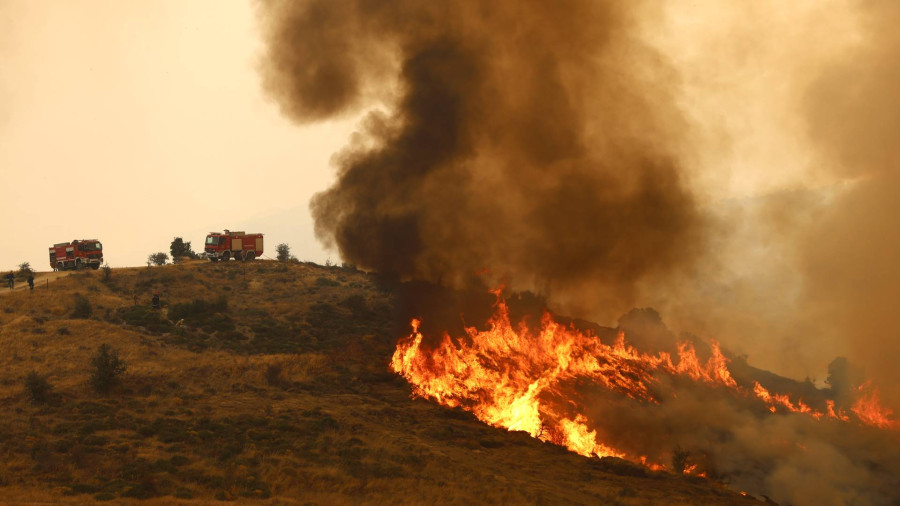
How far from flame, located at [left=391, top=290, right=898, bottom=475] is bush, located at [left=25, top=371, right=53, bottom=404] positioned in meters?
17.9

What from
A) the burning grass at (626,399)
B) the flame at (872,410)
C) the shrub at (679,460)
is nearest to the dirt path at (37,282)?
the burning grass at (626,399)

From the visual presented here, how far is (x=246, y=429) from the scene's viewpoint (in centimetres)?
2834

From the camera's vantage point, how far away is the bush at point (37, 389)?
2941cm

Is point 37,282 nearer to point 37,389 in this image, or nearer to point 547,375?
point 37,389

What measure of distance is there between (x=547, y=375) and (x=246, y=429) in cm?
1641

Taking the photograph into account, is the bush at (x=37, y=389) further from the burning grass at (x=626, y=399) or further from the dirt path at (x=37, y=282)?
the dirt path at (x=37, y=282)

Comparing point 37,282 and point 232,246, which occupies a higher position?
point 232,246

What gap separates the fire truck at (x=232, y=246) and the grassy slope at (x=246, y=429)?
19.9m

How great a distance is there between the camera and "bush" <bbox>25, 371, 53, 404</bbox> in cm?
2941

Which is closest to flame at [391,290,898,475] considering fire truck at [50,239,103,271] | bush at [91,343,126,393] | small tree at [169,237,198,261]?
bush at [91,343,126,393]

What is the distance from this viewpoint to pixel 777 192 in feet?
157

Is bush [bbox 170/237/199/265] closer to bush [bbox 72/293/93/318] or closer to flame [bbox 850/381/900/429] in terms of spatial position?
bush [bbox 72/293/93/318]

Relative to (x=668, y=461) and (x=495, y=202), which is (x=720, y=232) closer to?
(x=495, y=202)

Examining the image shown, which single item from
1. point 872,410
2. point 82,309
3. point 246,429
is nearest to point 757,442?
point 872,410
